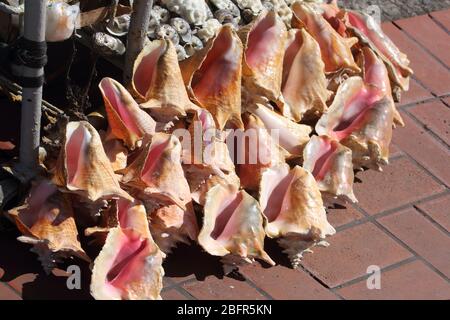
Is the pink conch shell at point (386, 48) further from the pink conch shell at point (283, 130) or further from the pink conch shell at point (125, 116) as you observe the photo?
the pink conch shell at point (125, 116)

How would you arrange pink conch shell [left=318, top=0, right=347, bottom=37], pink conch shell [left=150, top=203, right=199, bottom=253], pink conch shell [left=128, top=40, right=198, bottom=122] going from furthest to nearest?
pink conch shell [left=318, top=0, right=347, bottom=37]
pink conch shell [left=128, top=40, right=198, bottom=122]
pink conch shell [left=150, top=203, right=199, bottom=253]

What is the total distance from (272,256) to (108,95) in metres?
0.59

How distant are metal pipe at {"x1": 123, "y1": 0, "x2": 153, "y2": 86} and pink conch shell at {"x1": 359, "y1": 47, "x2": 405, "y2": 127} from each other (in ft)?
2.40

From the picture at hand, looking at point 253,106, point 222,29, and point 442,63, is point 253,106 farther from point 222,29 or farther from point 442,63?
point 442,63

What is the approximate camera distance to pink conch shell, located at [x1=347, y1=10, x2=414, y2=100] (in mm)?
3926

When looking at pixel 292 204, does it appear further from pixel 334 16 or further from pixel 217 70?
pixel 334 16

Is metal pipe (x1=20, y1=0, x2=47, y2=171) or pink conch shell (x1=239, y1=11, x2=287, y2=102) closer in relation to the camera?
metal pipe (x1=20, y1=0, x2=47, y2=171)

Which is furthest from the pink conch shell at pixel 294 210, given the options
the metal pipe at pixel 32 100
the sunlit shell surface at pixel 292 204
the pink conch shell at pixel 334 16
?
the pink conch shell at pixel 334 16

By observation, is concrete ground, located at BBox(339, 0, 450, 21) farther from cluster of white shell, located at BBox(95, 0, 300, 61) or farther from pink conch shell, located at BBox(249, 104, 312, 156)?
pink conch shell, located at BBox(249, 104, 312, 156)

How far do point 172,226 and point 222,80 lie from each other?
449 mm

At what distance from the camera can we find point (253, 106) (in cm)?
344

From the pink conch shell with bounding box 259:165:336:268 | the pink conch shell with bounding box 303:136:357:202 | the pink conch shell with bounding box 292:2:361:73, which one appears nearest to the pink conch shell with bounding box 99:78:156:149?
the pink conch shell with bounding box 259:165:336:268

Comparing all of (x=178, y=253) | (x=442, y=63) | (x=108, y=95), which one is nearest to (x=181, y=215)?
(x=178, y=253)

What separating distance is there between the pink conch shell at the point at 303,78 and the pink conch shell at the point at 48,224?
31.5 inches
